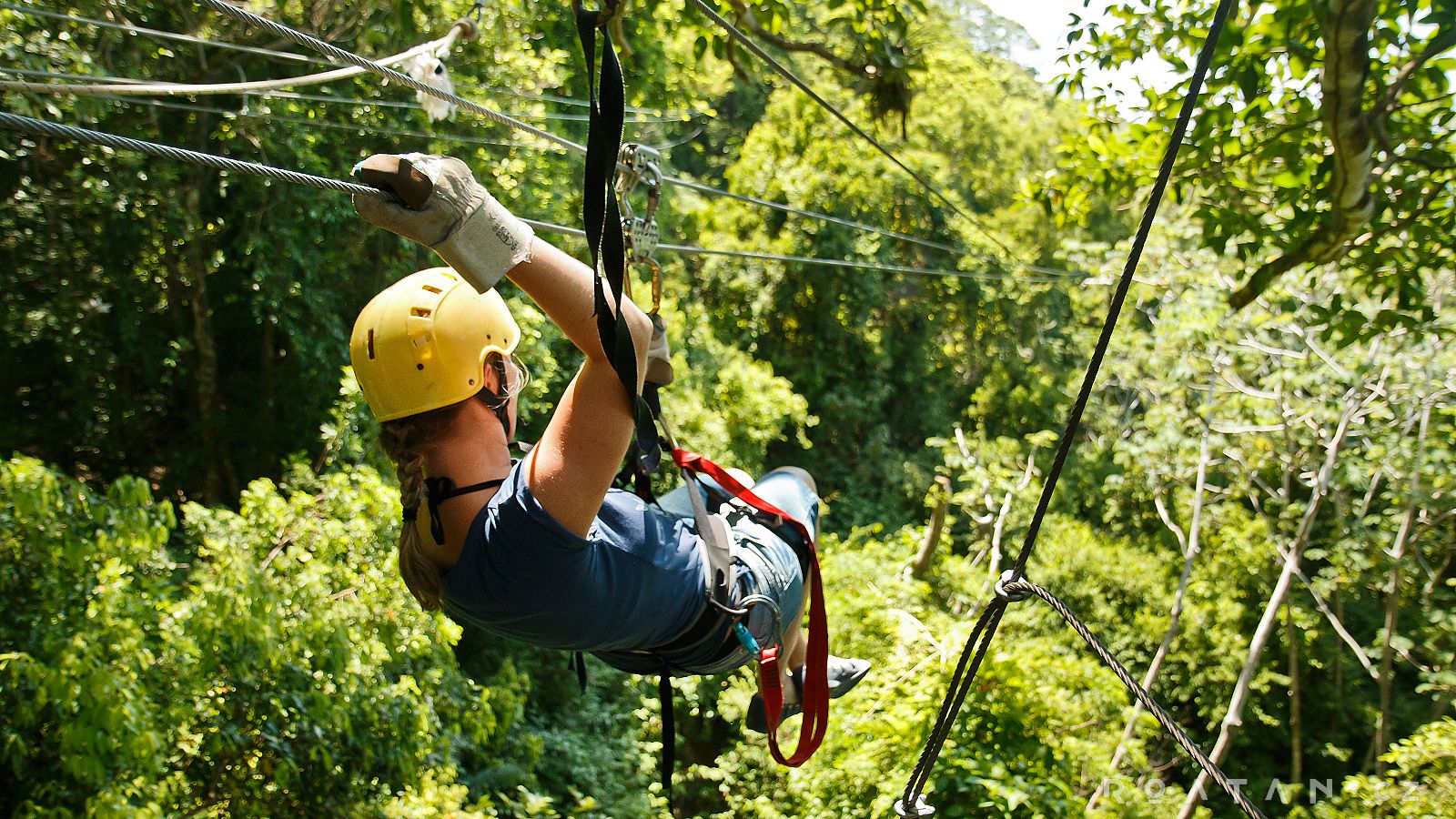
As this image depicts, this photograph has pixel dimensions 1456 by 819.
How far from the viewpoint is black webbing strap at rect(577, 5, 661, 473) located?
1239 mm

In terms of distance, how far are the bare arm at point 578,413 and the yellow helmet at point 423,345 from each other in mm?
234

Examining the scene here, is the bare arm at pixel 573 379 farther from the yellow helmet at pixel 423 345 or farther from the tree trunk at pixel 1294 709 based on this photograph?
the tree trunk at pixel 1294 709

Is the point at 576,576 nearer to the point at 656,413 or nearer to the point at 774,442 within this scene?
the point at 656,413

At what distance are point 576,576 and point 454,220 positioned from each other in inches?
20.9

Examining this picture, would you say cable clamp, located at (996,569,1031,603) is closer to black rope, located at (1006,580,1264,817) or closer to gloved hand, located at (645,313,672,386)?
black rope, located at (1006,580,1264,817)

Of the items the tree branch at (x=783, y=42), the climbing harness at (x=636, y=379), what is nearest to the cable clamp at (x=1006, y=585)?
the climbing harness at (x=636, y=379)

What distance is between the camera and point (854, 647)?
6492 mm

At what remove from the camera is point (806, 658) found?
219cm

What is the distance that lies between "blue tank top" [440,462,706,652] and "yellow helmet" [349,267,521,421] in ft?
0.57

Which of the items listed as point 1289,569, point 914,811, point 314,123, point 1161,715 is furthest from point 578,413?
point 1289,569

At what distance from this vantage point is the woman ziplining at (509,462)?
4.48ft

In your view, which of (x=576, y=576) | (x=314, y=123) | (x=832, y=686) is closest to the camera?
(x=576, y=576)

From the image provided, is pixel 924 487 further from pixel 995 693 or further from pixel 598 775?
pixel 995 693

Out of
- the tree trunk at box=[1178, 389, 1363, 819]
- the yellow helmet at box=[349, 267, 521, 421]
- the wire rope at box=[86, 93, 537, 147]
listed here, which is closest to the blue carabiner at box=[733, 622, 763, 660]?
the yellow helmet at box=[349, 267, 521, 421]
